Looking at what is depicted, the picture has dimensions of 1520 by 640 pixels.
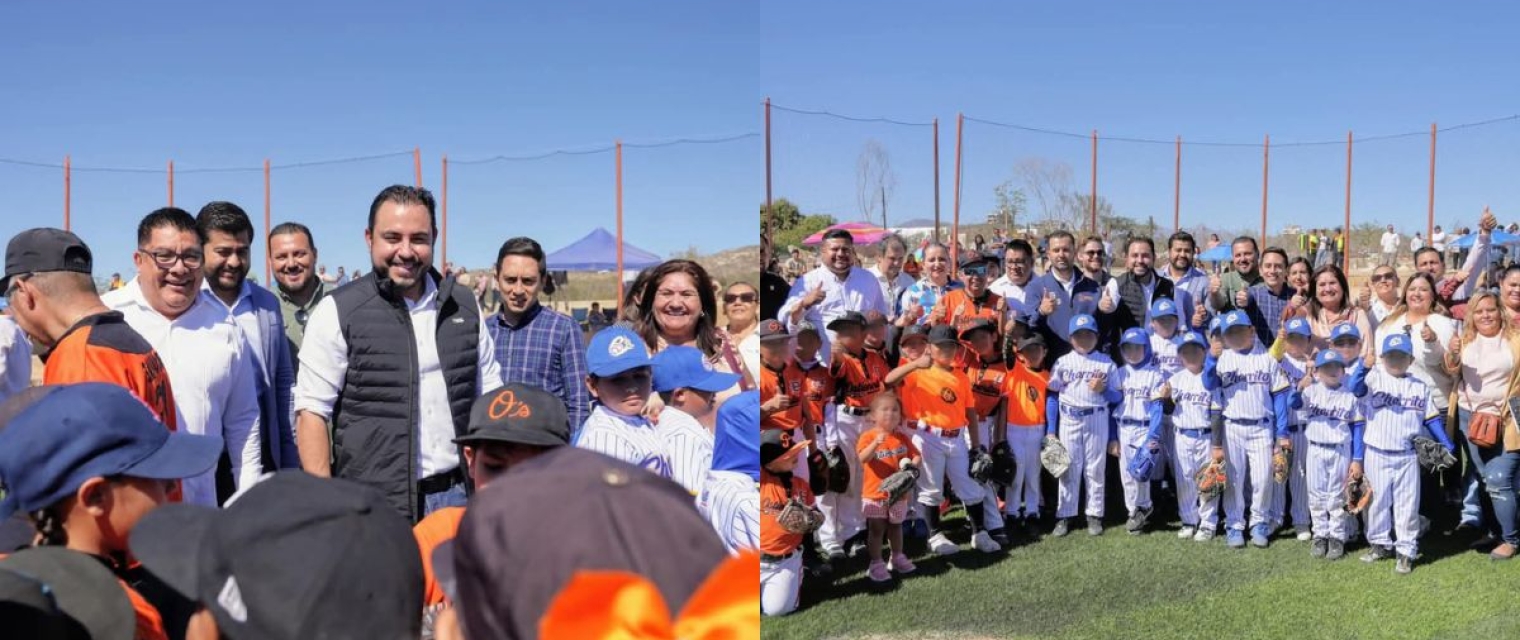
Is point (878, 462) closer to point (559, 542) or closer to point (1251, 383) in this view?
point (1251, 383)

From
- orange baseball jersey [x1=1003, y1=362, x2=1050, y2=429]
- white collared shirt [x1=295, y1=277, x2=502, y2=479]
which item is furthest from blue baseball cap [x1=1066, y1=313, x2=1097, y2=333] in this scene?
white collared shirt [x1=295, y1=277, x2=502, y2=479]

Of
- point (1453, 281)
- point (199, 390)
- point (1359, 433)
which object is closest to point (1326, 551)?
point (1359, 433)

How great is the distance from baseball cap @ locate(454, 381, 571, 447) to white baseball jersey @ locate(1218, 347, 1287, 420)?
452cm

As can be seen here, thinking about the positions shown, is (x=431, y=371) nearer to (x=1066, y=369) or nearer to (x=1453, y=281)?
(x=1066, y=369)

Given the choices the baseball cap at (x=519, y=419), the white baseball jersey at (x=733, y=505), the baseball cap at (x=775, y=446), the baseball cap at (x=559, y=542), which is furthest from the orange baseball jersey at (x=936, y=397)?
the baseball cap at (x=559, y=542)

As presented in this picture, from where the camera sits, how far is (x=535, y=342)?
10.8ft

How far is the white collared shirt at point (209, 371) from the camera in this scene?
8.01 ft

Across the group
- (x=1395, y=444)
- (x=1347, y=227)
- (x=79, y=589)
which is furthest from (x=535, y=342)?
(x=1347, y=227)

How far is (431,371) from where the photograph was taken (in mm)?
2303

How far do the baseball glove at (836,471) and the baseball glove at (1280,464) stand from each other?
254 centimetres

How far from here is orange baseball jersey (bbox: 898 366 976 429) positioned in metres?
4.62

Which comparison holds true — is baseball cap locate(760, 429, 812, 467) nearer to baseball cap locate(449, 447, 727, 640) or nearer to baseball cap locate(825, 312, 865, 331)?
baseball cap locate(825, 312, 865, 331)

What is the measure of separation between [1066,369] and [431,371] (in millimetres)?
3763

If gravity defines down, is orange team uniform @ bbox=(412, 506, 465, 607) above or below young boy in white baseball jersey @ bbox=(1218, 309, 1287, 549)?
above
